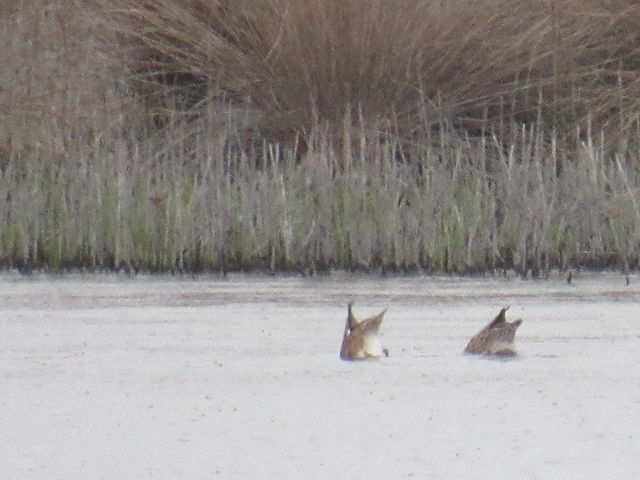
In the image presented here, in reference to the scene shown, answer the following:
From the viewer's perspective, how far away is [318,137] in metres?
8.54

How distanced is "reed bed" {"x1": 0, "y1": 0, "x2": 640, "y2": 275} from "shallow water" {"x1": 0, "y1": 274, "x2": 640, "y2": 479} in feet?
2.73

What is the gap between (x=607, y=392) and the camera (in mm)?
3971

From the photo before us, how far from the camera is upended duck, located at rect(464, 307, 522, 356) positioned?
4496mm

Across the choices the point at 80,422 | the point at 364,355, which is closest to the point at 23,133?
the point at 364,355

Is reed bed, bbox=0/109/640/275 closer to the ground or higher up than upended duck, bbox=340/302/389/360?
higher up

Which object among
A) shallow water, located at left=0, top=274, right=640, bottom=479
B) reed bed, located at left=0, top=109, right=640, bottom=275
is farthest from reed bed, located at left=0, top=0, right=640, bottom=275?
shallow water, located at left=0, top=274, right=640, bottom=479

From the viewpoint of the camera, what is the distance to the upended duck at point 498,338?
4.50m

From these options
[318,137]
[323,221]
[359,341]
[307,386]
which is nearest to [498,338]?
[359,341]

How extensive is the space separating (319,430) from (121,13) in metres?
5.89

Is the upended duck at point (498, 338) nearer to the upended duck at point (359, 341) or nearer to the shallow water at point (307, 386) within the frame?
the shallow water at point (307, 386)

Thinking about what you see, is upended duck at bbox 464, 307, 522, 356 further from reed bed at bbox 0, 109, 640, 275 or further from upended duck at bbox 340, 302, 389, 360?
reed bed at bbox 0, 109, 640, 275

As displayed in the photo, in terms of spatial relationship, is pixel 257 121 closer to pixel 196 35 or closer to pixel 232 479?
pixel 196 35

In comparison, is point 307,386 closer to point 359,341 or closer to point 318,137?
point 359,341

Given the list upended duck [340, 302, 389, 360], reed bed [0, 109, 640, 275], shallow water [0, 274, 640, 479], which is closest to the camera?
shallow water [0, 274, 640, 479]
